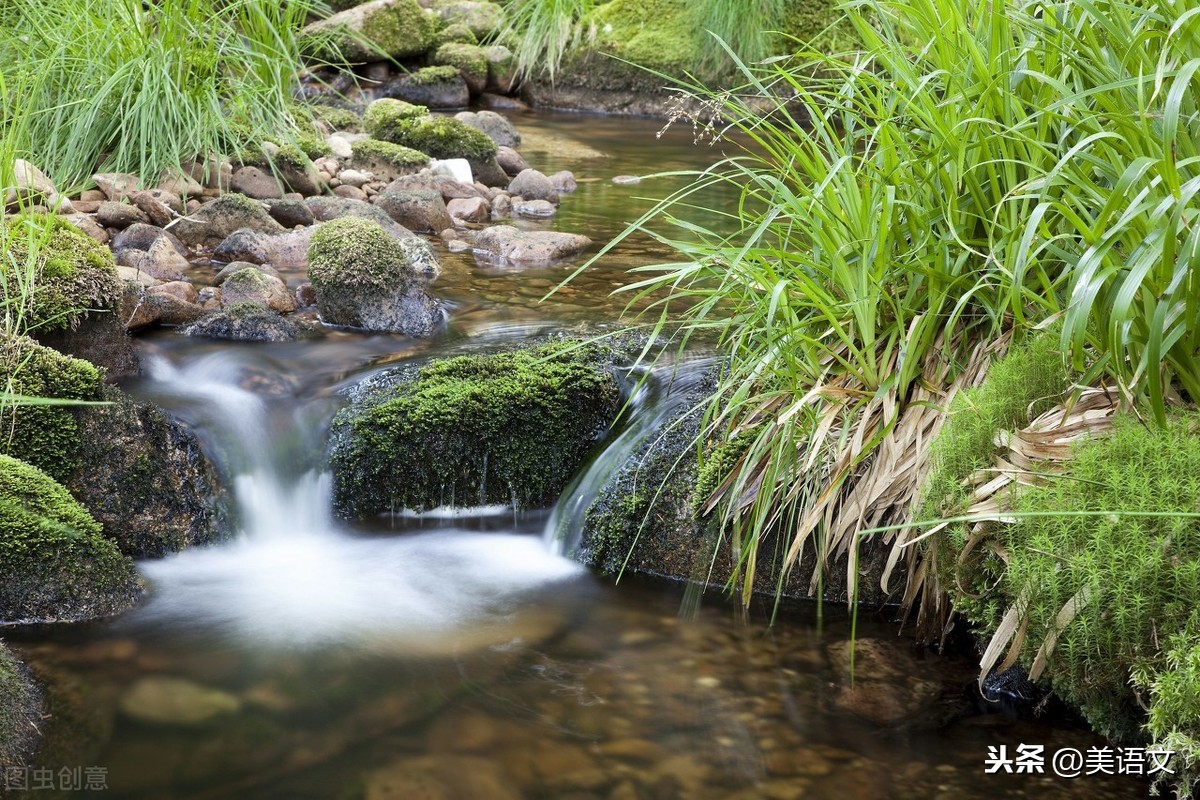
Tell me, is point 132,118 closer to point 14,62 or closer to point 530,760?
point 14,62

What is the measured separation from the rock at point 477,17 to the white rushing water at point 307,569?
1025 cm

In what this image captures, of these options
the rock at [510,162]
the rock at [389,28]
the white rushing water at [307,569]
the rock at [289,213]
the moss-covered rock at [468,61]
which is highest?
the rock at [389,28]

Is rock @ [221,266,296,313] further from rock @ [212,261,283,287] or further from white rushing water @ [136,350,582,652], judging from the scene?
white rushing water @ [136,350,582,652]

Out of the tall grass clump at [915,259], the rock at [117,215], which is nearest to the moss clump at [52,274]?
the rock at [117,215]

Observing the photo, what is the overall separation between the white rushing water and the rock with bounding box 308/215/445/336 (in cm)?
80

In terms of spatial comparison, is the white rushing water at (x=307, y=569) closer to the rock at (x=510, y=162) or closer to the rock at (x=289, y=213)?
the rock at (x=289, y=213)

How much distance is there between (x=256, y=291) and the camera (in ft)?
16.4

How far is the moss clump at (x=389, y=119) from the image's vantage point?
8586 millimetres

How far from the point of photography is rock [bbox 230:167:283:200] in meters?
6.61

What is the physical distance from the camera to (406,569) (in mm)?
3555

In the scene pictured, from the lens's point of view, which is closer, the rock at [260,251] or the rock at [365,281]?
the rock at [365,281]

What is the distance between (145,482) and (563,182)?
17.9 feet

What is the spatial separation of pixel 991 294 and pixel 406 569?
6.54ft

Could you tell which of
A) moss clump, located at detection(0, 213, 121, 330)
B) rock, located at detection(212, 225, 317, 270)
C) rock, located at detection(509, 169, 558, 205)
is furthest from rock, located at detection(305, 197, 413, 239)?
moss clump, located at detection(0, 213, 121, 330)
